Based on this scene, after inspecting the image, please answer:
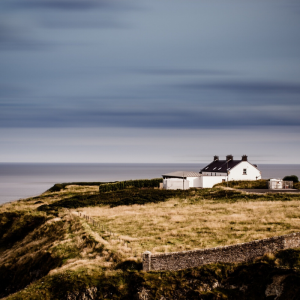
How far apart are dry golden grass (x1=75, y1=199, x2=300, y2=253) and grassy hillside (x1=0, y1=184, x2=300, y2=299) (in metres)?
0.09

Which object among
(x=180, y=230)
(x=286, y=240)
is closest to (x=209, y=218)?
(x=180, y=230)

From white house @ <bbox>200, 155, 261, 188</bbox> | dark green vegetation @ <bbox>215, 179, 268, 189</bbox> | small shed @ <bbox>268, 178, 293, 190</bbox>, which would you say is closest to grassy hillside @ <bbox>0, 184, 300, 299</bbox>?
small shed @ <bbox>268, 178, 293, 190</bbox>

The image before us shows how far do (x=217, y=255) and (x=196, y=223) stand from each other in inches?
556

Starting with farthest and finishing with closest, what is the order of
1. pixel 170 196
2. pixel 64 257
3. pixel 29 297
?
pixel 170 196 < pixel 64 257 < pixel 29 297

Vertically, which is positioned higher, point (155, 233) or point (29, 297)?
point (155, 233)

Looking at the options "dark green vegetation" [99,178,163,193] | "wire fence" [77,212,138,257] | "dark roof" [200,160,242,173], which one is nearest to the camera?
"wire fence" [77,212,138,257]

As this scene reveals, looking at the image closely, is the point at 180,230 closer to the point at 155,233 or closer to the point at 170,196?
the point at 155,233

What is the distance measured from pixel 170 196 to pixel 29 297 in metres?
42.2

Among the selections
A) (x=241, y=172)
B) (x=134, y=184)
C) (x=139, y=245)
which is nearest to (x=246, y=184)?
(x=241, y=172)

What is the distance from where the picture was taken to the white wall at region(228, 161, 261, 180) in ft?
252

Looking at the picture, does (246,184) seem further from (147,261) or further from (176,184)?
(147,261)

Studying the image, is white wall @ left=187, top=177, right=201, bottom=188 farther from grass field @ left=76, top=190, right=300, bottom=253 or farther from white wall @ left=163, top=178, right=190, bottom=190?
grass field @ left=76, top=190, right=300, bottom=253

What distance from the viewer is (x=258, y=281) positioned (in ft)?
67.3

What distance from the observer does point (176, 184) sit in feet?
244
